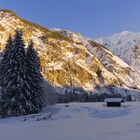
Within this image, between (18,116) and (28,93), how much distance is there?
4767mm

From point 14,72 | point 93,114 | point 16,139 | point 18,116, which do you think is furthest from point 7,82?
point 16,139

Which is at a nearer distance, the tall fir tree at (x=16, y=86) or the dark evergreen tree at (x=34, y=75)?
the tall fir tree at (x=16, y=86)

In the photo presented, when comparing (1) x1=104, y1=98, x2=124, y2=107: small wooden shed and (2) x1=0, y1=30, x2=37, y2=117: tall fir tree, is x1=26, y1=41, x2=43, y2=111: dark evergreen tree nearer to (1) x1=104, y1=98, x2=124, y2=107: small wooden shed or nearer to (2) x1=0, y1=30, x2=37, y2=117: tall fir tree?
(2) x1=0, y1=30, x2=37, y2=117: tall fir tree

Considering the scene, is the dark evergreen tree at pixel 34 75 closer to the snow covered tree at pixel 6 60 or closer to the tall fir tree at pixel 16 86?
the tall fir tree at pixel 16 86

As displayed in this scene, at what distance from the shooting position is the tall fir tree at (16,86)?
66562 mm

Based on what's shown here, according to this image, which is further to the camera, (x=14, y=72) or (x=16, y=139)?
(x=14, y=72)

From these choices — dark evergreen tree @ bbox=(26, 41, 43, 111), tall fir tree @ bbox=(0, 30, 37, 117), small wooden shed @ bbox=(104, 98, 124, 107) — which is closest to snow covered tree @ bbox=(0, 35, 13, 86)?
tall fir tree @ bbox=(0, 30, 37, 117)

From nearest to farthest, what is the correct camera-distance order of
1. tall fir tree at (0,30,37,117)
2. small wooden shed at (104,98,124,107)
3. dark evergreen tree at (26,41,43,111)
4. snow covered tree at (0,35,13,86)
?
1. tall fir tree at (0,30,37,117)
2. dark evergreen tree at (26,41,43,111)
3. snow covered tree at (0,35,13,86)
4. small wooden shed at (104,98,124,107)

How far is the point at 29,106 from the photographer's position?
2650 inches

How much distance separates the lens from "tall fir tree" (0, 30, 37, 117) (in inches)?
2621

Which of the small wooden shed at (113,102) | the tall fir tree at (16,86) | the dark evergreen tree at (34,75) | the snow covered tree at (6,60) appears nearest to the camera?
the tall fir tree at (16,86)

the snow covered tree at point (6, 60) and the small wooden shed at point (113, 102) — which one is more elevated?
the snow covered tree at point (6, 60)

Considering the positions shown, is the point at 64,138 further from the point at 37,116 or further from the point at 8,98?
the point at 8,98

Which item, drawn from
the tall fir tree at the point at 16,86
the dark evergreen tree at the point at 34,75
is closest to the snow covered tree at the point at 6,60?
the tall fir tree at the point at 16,86
